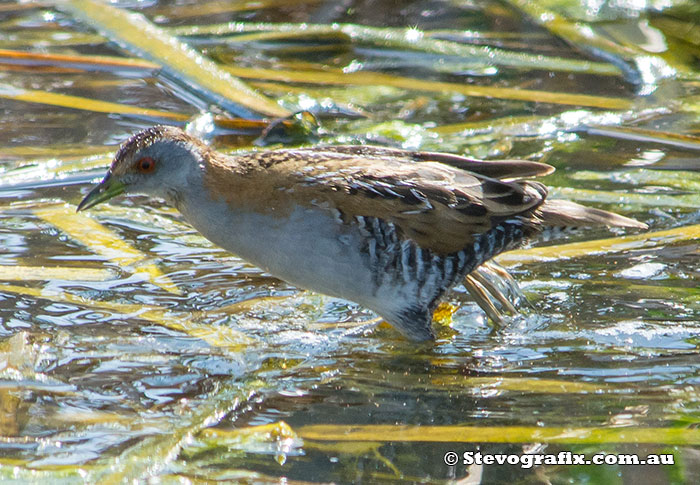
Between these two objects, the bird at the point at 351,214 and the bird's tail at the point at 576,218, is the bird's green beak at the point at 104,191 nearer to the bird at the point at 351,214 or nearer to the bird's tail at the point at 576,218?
the bird at the point at 351,214

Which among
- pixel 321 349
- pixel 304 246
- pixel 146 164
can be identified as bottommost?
pixel 321 349

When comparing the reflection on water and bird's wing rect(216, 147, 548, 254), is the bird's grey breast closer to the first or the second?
bird's wing rect(216, 147, 548, 254)

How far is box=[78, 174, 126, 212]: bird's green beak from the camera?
3.79 meters

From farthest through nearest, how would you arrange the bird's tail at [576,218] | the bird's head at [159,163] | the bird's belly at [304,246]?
the bird's tail at [576,218] < the bird's head at [159,163] < the bird's belly at [304,246]

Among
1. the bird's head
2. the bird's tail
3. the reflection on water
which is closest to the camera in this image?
the reflection on water

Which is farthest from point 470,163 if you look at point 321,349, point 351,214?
point 321,349

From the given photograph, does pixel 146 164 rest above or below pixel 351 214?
above

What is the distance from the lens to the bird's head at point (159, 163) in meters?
3.72

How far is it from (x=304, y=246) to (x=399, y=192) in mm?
410

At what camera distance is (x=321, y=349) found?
3.64 metres

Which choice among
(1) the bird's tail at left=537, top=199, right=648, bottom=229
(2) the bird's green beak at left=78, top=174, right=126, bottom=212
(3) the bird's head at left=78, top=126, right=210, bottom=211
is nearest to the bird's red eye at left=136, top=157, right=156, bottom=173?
(3) the bird's head at left=78, top=126, right=210, bottom=211

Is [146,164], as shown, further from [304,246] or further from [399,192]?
[399,192]

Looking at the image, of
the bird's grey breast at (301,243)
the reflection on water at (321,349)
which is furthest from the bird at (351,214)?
the reflection on water at (321,349)

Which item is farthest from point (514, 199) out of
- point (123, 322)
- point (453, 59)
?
point (453, 59)
